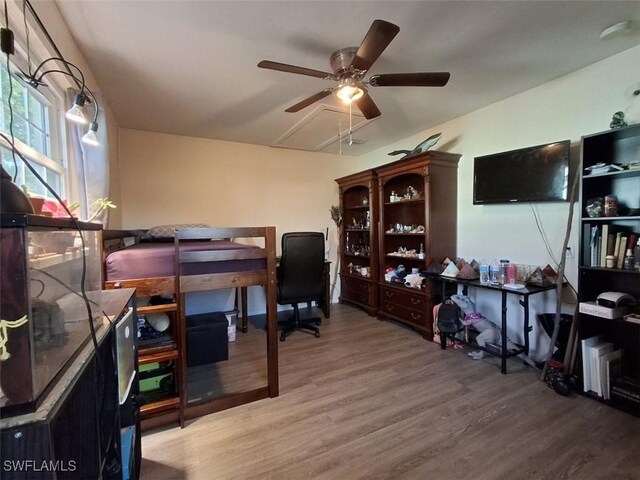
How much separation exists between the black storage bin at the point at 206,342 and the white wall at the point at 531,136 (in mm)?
2649

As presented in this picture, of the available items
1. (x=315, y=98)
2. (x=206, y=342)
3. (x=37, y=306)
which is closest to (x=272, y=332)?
(x=206, y=342)

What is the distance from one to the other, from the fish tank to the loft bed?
0.95m

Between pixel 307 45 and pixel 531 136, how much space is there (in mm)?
2187

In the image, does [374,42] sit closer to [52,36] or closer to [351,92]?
[351,92]

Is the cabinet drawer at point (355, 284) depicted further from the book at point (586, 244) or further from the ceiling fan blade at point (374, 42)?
the ceiling fan blade at point (374, 42)

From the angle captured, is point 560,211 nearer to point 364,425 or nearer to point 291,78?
point 364,425

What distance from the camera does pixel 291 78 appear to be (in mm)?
2285

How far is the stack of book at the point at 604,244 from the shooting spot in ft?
6.32

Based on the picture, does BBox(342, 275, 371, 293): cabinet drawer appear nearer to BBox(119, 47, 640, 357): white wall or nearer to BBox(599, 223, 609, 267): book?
BBox(119, 47, 640, 357): white wall

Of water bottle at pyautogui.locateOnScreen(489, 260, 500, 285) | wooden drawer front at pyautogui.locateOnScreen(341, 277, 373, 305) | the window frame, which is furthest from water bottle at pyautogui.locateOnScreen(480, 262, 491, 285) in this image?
the window frame

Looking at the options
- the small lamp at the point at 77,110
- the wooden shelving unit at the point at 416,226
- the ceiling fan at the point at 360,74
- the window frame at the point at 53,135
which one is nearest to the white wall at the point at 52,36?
the window frame at the point at 53,135

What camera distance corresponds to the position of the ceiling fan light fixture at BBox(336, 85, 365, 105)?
195 cm

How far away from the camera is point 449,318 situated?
272cm

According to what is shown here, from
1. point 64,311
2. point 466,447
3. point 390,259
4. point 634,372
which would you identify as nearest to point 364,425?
point 466,447
